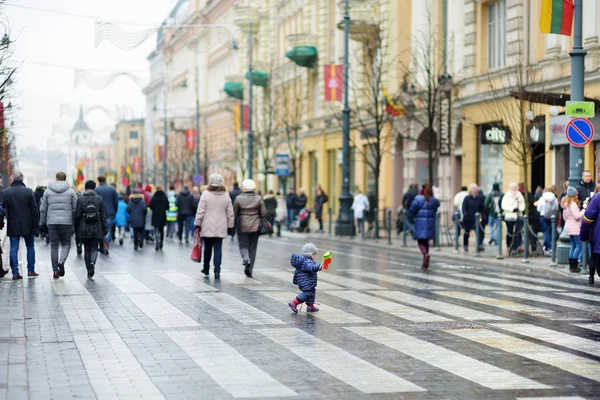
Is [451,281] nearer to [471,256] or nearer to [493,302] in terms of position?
[493,302]

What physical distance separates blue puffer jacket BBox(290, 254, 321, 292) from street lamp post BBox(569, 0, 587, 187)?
10434 mm

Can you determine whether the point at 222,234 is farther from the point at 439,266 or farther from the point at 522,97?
the point at 522,97

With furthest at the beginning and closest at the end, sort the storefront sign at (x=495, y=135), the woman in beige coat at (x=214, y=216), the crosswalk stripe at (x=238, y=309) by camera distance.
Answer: the storefront sign at (x=495, y=135) → the woman in beige coat at (x=214, y=216) → the crosswalk stripe at (x=238, y=309)

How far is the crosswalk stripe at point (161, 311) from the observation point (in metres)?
13.0

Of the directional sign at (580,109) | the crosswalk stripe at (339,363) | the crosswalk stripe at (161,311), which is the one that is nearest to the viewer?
the crosswalk stripe at (339,363)

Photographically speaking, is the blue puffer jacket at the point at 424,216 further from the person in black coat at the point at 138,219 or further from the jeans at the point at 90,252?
the person in black coat at the point at 138,219

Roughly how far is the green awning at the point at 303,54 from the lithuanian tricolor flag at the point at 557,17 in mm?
33134

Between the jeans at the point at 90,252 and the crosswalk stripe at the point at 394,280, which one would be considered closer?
the crosswalk stripe at the point at 394,280

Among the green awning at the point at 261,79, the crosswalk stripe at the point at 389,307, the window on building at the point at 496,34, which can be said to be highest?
the green awning at the point at 261,79

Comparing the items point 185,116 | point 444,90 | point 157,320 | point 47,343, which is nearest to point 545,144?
point 444,90

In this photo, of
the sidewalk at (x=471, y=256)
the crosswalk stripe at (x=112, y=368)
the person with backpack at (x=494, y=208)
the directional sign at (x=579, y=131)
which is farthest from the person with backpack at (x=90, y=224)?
the person with backpack at (x=494, y=208)

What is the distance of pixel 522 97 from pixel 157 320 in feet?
54.2

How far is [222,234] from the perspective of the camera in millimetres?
20031

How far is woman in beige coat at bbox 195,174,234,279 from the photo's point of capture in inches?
789
